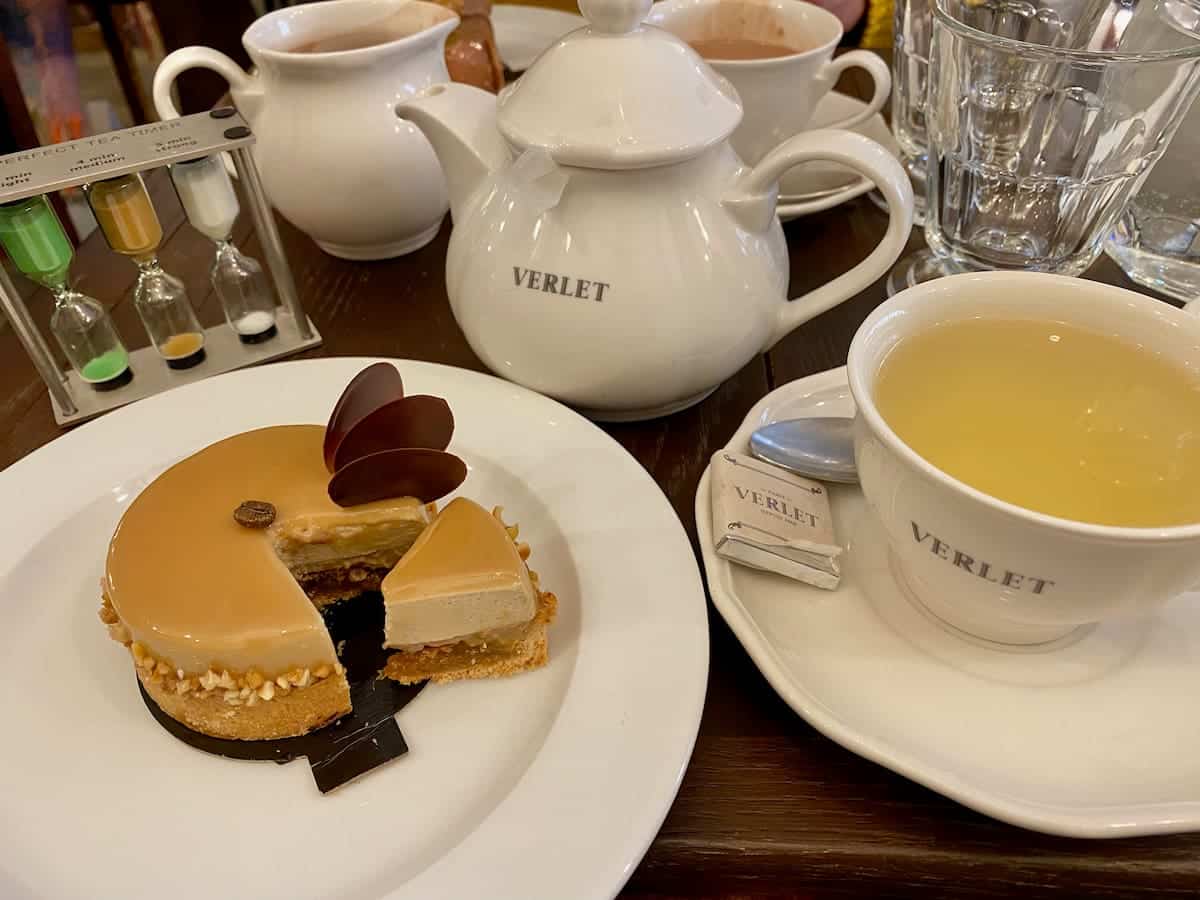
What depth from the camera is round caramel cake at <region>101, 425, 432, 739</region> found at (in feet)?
1.94

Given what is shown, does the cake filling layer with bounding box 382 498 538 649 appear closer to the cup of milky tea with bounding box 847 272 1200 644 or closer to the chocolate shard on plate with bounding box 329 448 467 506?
the chocolate shard on plate with bounding box 329 448 467 506

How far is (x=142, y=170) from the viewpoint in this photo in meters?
0.79

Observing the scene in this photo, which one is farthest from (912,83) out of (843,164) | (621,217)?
(621,217)

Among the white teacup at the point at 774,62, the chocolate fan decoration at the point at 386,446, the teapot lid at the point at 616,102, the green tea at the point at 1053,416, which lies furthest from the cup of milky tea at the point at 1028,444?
the white teacup at the point at 774,62

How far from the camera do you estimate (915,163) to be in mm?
1125

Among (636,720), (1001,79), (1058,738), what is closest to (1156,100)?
(1001,79)

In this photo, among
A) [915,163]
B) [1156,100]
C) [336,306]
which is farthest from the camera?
[915,163]

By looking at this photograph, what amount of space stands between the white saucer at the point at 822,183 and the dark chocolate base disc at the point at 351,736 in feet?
2.11

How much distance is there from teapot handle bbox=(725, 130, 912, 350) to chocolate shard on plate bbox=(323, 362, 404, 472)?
0.31 m

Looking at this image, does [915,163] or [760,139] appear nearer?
[760,139]

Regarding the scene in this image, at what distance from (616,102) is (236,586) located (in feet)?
1.50

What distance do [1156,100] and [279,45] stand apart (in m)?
0.88

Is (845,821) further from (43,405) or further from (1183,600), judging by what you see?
(43,405)

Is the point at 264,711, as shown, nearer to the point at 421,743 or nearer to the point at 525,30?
the point at 421,743
